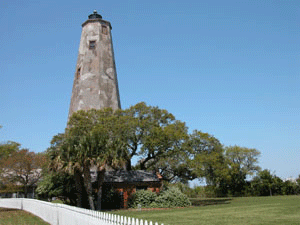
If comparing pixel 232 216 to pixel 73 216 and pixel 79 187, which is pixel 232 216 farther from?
pixel 79 187

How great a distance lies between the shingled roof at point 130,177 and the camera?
29.5 m

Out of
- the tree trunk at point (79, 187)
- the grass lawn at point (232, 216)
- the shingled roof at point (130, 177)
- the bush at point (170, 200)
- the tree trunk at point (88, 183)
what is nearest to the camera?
the grass lawn at point (232, 216)

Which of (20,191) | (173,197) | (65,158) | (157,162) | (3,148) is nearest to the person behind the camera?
(65,158)

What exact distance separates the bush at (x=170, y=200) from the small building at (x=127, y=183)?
2666 millimetres

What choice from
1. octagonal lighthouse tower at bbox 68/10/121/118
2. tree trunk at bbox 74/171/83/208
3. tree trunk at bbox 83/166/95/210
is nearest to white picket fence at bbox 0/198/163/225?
tree trunk at bbox 74/171/83/208

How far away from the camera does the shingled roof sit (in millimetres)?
29480

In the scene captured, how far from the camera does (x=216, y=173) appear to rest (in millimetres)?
29375

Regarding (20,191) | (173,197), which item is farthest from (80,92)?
(20,191)

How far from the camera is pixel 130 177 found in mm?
30172

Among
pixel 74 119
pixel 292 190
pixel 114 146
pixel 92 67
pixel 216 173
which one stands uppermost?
pixel 92 67

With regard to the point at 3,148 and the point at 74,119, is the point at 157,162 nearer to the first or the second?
the point at 74,119

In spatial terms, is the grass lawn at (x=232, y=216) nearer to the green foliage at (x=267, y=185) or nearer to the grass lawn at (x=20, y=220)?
the grass lawn at (x=20, y=220)

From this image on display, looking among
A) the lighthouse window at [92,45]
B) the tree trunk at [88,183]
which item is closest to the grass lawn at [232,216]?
the tree trunk at [88,183]

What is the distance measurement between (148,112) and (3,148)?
1351 centimetres
